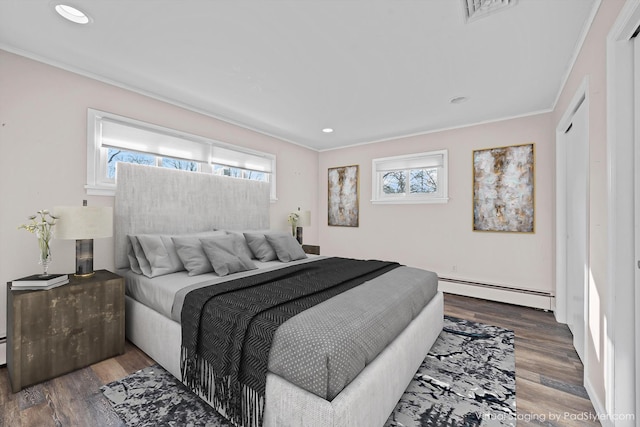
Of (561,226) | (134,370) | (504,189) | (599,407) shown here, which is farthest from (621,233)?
(134,370)

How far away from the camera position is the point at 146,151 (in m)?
3.21

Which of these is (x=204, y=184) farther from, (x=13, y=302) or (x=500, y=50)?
(x=500, y=50)

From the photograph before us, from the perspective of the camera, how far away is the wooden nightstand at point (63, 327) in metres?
1.98

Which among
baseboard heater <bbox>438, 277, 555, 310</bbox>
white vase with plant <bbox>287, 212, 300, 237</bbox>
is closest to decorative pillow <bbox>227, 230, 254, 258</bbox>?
white vase with plant <bbox>287, 212, 300, 237</bbox>

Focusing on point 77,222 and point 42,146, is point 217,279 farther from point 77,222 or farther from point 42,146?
point 42,146

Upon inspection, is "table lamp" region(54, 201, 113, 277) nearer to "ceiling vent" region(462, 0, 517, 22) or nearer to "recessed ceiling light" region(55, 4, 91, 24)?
"recessed ceiling light" region(55, 4, 91, 24)

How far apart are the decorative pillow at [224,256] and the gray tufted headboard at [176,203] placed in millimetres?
656

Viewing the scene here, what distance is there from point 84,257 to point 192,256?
2.86 ft

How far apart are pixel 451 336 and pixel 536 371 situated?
71 centimetres

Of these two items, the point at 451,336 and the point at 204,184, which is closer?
the point at 451,336

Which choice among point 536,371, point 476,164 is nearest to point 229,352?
point 536,371

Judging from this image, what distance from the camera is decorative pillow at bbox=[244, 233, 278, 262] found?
3381mm

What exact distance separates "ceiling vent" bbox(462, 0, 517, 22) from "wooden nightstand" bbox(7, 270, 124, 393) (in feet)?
11.2

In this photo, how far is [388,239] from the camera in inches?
198
